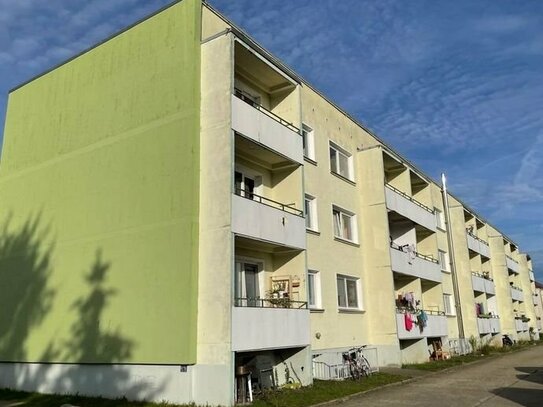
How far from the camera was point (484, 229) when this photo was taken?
50625mm

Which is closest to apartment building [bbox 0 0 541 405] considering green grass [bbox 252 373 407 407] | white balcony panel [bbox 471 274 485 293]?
green grass [bbox 252 373 407 407]

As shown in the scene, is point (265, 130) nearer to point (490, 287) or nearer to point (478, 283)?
point (478, 283)

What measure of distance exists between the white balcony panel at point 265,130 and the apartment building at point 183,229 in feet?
0.20

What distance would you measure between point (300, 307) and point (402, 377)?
5.99 meters

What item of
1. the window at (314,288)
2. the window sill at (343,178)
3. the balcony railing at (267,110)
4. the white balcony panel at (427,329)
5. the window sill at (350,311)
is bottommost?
the white balcony panel at (427,329)

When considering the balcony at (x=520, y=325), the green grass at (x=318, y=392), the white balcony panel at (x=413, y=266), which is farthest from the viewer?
the balcony at (x=520, y=325)

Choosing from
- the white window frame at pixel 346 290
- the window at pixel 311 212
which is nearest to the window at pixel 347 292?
the white window frame at pixel 346 290

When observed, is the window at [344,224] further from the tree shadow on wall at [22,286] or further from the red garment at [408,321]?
the tree shadow on wall at [22,286]

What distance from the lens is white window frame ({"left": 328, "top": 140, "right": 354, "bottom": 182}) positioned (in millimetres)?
23609

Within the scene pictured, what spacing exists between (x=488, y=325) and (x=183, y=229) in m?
34.4

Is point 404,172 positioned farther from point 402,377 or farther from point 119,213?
point 119,213

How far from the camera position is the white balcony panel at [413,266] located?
81.1ft

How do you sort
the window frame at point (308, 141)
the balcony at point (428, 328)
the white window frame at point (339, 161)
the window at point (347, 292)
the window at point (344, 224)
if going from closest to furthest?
the window frame at point (308, 141), the window at point (347, 292), the window at point (344, 224), the white window frame at point (339, 161), the balcony at point (428, 328)

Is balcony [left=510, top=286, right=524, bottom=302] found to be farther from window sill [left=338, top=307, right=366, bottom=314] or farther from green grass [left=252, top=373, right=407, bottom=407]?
green grass [left=252, top=373, right=407, bottom=407]
